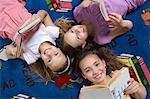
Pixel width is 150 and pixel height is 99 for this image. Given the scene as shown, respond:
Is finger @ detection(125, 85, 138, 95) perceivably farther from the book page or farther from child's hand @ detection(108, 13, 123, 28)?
child's hand @ detection(108, 13, 123, 28)

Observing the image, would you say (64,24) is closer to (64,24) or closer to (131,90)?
(64,24)

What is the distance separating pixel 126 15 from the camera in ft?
2.99

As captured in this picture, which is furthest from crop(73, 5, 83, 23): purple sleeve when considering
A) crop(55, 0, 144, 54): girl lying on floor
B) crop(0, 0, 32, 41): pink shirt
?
crop(0, 0, 32, 41): pink shirt

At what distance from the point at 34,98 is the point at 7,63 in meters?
0.11

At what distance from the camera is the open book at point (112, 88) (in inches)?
33.7

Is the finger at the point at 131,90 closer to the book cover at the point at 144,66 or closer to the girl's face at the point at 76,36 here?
the book cover at the point at 144,66

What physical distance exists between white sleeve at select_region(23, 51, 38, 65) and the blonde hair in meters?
0.09

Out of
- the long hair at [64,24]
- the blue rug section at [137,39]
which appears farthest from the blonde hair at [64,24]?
the blue rug section at [137,39]

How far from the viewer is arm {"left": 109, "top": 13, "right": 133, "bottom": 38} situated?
88 centimetres

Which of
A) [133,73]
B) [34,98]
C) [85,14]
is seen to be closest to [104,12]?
[85,14]

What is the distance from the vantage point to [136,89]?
907 millimetres

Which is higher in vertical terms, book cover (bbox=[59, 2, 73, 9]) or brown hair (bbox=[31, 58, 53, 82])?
book cover (bbox=[59, 2, 73, 9])

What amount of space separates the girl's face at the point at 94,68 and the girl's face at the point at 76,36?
0.04 meters

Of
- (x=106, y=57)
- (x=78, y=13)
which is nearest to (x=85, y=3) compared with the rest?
(x=78, y=13)
